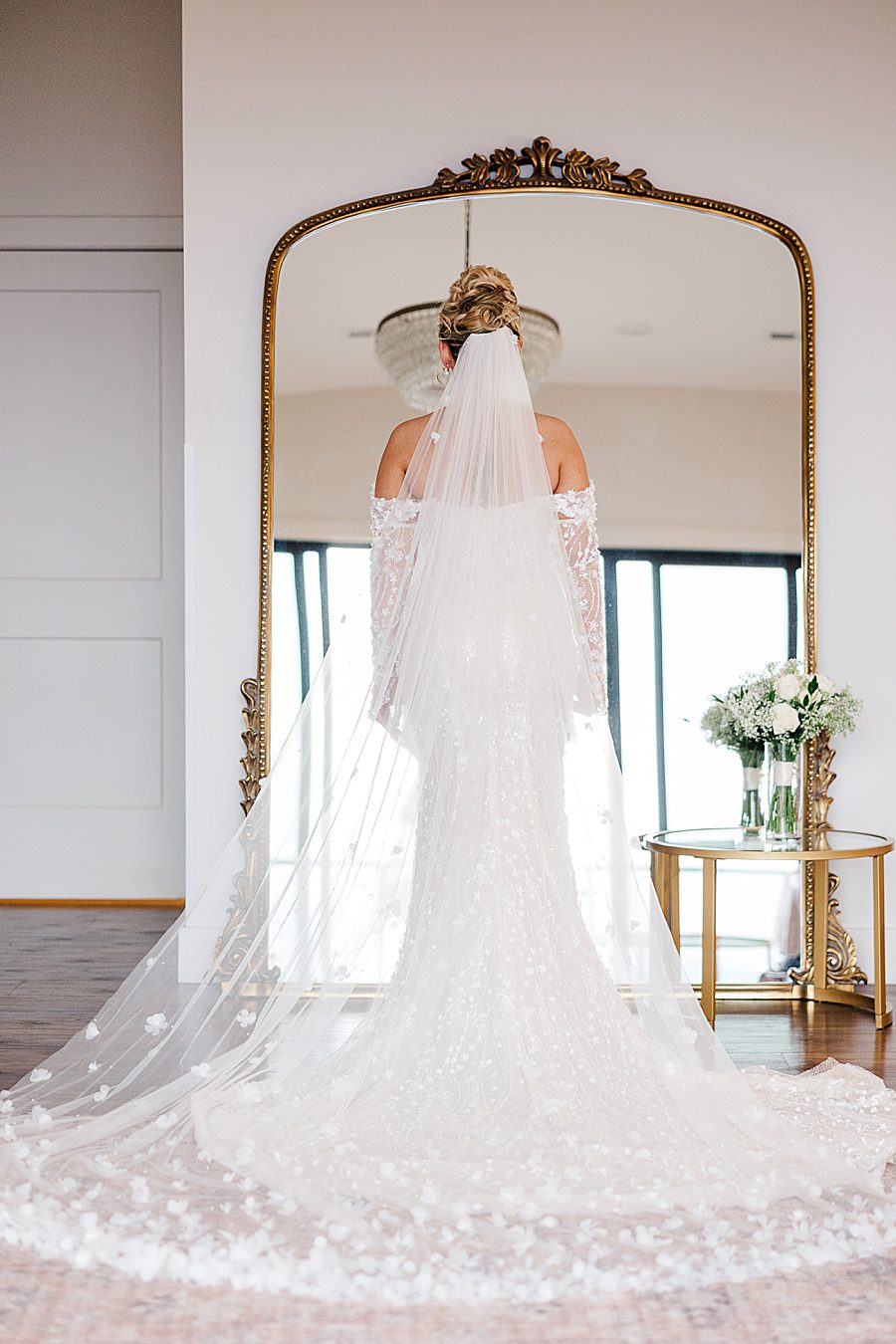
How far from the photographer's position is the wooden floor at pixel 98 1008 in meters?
2.87

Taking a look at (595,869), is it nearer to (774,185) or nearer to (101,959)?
(101,959)

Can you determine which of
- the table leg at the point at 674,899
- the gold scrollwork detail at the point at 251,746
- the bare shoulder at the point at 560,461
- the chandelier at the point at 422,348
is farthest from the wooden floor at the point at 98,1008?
the chandelier at the point at 422,348

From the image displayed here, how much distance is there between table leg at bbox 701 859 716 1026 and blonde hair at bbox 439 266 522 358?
60.1 inches

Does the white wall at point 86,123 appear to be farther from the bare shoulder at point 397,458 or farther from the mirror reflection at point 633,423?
the bare shoulder at point 397,458

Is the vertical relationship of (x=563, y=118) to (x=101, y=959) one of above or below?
above

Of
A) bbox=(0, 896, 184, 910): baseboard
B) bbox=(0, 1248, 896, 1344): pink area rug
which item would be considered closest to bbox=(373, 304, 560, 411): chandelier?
bbox=(0, 896, 184, 910): baseboard

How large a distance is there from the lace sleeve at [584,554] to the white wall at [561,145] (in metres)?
1.46

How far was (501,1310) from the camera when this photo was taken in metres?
1.53

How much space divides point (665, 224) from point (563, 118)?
457mm

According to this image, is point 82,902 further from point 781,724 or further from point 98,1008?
point 781,724

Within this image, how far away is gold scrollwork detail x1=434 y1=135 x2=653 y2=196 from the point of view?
3.66 metres

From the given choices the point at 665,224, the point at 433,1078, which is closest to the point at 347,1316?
the point at 433,1078

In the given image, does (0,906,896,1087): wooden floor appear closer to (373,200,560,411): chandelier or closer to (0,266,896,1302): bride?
(0,266,896,1302): bride

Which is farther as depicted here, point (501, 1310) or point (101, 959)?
point (101, 959)
